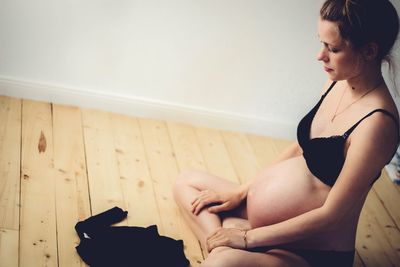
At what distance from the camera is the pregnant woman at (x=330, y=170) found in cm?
162

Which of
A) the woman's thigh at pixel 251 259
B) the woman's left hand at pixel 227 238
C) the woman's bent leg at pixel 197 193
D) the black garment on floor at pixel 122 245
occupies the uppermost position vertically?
the woman's thigh at pixel 251 259

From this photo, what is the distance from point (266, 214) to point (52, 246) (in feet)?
2.68

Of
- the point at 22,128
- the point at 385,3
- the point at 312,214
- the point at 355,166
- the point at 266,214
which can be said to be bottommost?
the point at 22,128

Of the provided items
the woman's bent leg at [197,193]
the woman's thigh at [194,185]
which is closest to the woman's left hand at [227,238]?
the woman's bent leg at [197,193]

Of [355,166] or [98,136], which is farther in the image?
[98,136]

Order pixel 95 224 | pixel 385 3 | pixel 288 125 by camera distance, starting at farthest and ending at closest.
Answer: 1. pixel 288 125
2. pixel 95 224
3. pixel 385 3

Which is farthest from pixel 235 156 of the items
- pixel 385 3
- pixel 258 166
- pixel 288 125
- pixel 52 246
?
pixel 385 3

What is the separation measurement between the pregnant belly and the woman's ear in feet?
1.49

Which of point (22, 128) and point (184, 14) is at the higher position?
point (184, 14)

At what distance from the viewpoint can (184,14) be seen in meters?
2.71

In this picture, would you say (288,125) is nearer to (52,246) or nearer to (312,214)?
(312,214)

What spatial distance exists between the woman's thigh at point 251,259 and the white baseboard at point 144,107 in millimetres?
1249

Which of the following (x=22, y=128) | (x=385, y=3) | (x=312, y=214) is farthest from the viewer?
(x=22, y=128)

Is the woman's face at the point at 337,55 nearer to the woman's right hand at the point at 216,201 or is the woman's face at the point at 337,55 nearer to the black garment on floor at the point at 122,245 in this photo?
the woman's right hand at the point at 216,201
